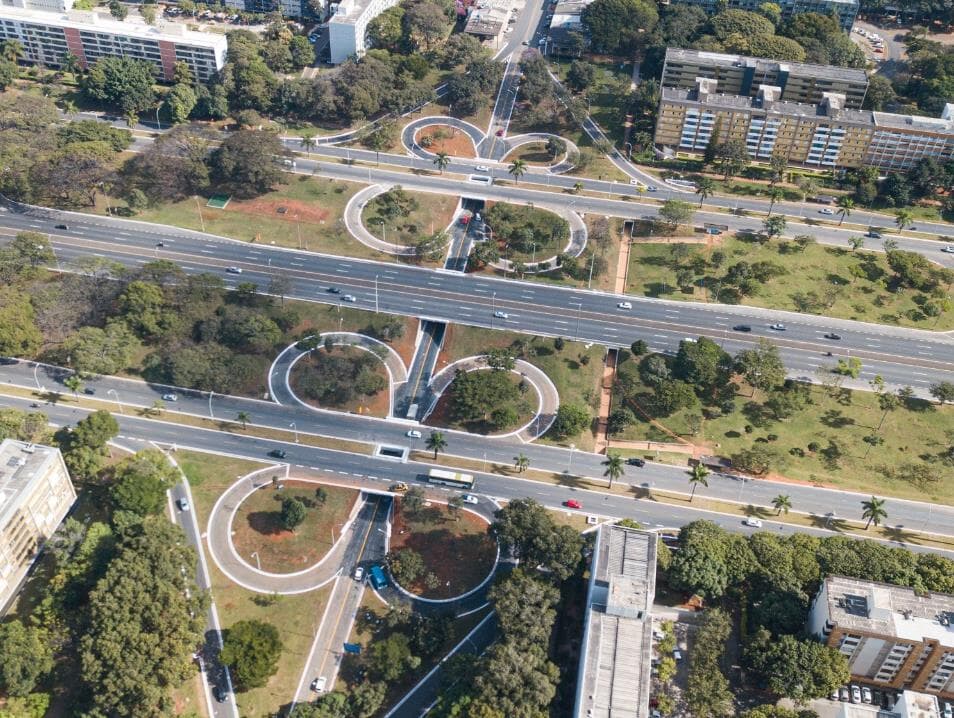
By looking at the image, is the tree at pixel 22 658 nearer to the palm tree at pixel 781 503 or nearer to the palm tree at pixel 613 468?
the palm tree at pixel 613 468

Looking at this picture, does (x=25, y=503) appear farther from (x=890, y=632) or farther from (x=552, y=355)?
Answer: (x=890, y=632)

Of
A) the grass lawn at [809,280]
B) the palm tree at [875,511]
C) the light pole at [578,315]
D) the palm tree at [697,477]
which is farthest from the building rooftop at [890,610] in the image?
the grass lawn at [809,280]

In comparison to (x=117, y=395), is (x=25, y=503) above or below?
above

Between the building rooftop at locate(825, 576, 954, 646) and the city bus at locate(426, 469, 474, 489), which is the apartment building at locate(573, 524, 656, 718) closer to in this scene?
→ the building rooftop at locate(825, 576, 954, 646)

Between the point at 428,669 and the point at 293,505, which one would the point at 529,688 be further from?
the point at 293,505

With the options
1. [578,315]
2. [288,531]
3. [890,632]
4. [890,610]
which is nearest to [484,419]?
[578,315]

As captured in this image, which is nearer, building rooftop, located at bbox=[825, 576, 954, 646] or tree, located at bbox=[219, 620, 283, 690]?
building rooftop, located at bbox=[825, 576, 954, 646]

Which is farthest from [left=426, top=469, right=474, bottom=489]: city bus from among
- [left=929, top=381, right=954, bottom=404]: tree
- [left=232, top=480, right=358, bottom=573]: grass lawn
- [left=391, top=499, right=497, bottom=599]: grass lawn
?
[left=929, top=381, right=954, bottom=404]: tree
